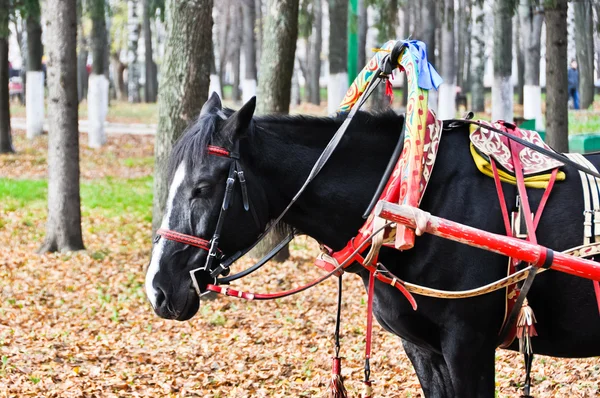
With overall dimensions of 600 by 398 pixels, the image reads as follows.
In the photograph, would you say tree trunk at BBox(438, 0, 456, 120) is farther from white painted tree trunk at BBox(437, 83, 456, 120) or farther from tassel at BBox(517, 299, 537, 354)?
tassel at BBox(517, 299, 537, 354)

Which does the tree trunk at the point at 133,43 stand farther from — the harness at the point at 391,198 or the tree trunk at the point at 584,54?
the harness at the point at 391,198

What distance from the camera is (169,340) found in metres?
7.99

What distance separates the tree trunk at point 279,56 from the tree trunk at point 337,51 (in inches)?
341

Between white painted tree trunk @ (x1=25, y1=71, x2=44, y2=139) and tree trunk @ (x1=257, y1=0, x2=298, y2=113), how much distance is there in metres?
13.9

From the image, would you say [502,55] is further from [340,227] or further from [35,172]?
[340,227]

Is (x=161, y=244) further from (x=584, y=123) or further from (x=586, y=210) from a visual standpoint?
(x=584, y=123)

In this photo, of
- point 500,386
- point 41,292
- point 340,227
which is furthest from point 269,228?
point 41,292

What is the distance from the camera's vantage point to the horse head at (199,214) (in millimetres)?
3992

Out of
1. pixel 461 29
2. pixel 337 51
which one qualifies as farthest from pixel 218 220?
pixel 461 29

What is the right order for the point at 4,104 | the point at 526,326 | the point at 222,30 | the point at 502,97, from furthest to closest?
the point at 222,30
the point at 4,104
the point at 502,97
the point at 526,326

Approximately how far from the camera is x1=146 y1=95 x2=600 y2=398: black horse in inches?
155

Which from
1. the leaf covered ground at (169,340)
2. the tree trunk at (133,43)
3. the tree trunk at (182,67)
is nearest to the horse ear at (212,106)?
the leaf covered ground at (169,340)

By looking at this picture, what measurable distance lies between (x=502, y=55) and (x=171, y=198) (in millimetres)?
13552

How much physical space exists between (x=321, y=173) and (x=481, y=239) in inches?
36.9
